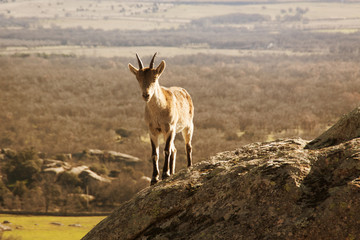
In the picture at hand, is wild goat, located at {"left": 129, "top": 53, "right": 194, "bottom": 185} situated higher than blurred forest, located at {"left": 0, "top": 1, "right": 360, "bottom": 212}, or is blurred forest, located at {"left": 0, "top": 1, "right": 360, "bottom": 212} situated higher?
wild goat, located at {"left": 129, "top": 53, "right": 194, "bottom": 185}

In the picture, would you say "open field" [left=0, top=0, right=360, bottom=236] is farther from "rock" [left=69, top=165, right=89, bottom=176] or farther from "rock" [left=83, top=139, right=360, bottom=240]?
"rock" [left=83, top=139, right=360, bottom=240]

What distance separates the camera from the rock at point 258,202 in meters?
4.93

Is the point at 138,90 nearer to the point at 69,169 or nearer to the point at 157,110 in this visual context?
the point at 69,169

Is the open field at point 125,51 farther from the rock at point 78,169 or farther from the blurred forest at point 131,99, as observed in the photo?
the rock at point 78,169

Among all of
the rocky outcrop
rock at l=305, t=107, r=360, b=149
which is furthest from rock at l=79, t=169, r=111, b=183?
rock at l=305, t=107, r=360, b=149

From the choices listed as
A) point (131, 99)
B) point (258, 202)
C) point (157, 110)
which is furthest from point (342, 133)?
point (131, 99)

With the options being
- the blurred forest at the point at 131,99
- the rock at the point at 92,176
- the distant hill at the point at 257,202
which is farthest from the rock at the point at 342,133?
the rock at the point at 92,176

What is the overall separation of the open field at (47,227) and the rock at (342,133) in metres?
26.6

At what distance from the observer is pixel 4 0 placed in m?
157

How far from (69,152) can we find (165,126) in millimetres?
57866

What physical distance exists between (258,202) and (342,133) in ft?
7.35

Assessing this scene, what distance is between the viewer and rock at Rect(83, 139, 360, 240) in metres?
4.93

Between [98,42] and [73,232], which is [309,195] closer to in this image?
[73,232]

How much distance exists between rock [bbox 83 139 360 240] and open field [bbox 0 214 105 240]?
2607cm
